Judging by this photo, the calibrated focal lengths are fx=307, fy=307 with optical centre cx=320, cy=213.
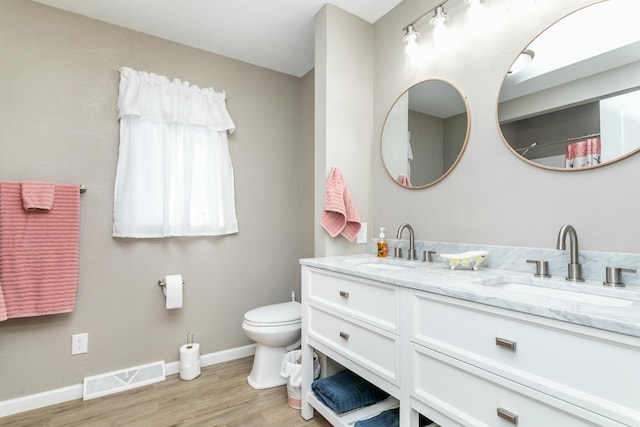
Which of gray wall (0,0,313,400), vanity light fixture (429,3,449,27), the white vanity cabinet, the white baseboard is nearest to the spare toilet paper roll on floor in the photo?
gray wall (0,0,313,400)

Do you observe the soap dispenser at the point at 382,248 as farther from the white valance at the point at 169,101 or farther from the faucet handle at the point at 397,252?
the white valance at the point at 169,101

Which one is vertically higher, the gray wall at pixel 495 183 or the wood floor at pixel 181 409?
the gray wall at pixel 495 183

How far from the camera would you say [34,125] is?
1885mm

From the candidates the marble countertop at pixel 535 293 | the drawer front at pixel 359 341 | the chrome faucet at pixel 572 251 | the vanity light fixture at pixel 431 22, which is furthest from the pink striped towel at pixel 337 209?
the chrome faucet at pixel 572 251

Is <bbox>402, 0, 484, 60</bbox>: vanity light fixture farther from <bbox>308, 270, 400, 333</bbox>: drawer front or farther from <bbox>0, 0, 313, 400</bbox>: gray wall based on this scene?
<bbox>308, 270, 400, 333</bbox>: drawer front

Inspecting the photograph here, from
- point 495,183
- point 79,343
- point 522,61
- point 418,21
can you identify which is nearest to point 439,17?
point 418,21

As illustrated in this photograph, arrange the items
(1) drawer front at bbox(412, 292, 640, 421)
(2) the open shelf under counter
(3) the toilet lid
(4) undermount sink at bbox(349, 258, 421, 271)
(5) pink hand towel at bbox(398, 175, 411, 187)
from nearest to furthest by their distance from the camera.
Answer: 1. (1) drawer front at bbox(412, 292, 640, 421)
2. (2) the open shelf under counter
3. (4) undermount sink at bbox(349, 258, 421, 271)
4. (5) pink hand towel at bbox(398, 175, 411, 187)
5. (3) the toilet lid

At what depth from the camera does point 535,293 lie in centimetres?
114

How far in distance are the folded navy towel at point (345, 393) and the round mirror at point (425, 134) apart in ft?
3.72

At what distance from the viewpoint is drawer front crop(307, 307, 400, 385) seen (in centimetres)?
122

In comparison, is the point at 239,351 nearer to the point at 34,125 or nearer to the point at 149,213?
the point at 149,213

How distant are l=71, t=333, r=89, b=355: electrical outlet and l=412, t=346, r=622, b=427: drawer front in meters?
2.07

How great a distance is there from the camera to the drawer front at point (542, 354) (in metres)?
0.66

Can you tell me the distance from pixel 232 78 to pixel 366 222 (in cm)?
166
